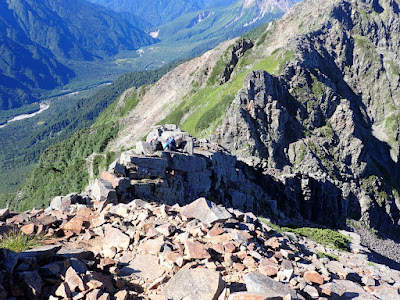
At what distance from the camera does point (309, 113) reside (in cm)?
9862

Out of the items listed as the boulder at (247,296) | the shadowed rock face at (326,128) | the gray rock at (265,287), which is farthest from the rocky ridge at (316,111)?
the boulder at (247,296)

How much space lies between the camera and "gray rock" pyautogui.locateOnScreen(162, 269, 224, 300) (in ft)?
35.1

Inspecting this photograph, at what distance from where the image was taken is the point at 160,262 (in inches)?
525

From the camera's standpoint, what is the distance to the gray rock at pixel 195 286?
421 inches

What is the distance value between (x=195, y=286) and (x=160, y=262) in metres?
2.76

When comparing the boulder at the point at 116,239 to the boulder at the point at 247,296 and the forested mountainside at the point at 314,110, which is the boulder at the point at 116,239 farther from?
the forested mountainside at the point at 314,110

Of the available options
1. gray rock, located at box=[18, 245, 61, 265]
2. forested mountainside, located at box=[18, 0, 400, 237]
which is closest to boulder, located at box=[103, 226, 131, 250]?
gray rock, located at box=[18, 245, 61, 265]

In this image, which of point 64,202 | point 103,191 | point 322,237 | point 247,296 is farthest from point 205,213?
point 322,237

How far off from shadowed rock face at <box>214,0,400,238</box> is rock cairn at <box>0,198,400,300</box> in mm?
41910

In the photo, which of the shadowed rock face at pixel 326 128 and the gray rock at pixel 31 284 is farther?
the shadowed rock face at pixel 326 128

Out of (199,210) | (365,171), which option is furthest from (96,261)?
(365,171)

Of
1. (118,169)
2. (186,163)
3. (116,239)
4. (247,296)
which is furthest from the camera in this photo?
(186,163)

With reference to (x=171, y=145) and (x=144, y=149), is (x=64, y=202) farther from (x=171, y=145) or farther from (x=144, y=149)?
(x=171, y=145)

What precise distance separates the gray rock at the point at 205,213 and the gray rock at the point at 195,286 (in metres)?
5.84
